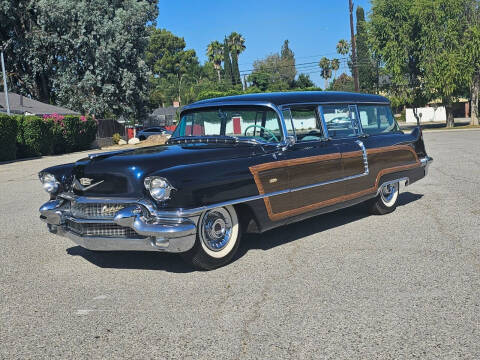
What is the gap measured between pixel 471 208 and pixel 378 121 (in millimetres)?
1839

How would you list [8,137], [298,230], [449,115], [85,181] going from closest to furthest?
[85,181] < [298,230] < [8,137] < [449,115]

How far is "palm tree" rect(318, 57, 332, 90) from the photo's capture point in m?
102

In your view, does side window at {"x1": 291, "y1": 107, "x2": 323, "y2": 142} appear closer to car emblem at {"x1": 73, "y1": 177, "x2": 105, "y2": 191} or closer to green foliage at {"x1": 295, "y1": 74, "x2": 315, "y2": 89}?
car emblem at {"x1": 73, "y1": 177, "x2": 105, "y2": 191}

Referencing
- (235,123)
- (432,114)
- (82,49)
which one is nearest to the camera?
(235,123)

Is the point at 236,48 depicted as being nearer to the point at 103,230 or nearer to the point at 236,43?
the point at 236,43

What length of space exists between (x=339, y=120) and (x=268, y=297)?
311 centimetres

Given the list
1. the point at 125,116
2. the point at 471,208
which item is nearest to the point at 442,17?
the point at 125,116

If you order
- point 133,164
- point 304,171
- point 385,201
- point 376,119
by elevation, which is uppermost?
point 376,119

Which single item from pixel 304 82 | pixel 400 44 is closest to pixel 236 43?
pixel 304 82

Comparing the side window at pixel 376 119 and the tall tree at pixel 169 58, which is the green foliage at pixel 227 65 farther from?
the side window at pixel 376 119

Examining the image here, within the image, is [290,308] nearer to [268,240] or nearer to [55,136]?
[268,240]

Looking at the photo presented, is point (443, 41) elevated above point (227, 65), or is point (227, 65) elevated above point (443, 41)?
point (227, 65)

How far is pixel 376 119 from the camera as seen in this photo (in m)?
7.52

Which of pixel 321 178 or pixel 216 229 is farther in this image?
pixel 321 178
